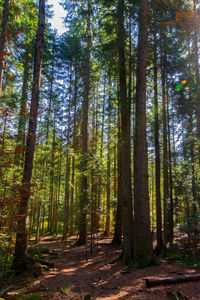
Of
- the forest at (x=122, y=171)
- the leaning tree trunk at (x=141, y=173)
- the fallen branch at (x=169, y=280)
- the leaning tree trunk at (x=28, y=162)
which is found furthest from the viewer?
the leaning tree trunk at (x=28, y=162)

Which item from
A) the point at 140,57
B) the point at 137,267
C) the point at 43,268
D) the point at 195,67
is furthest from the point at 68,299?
the point at 195,67

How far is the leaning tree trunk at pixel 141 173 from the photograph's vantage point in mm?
6622

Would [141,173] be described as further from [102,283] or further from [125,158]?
[102,283]

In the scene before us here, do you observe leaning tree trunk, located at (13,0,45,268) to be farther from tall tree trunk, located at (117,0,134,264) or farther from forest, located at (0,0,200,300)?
tall tree trunk, located at (117,0,134,264)

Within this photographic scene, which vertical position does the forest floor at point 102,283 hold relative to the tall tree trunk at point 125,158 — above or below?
below

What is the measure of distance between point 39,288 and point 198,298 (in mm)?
4477

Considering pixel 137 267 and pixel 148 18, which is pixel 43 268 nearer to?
pixel 137 267

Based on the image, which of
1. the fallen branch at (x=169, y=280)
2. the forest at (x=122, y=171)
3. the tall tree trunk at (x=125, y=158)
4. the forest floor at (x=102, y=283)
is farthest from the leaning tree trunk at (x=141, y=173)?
the fallen branch at (x=169, y=280)

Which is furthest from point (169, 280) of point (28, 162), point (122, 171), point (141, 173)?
point (28, 162)

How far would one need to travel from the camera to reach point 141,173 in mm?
7043

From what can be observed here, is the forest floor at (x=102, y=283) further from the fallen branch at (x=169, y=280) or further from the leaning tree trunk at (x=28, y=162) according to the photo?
the leaning tree trunk at (x=28, y=162)

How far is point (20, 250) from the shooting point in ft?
24.2

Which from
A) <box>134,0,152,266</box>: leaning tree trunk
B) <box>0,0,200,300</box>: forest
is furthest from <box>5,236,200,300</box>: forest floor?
<box>134,0,152,266</box>: leaning tree trunk

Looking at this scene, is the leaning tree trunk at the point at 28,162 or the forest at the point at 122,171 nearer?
the forest at the point at 122,171
